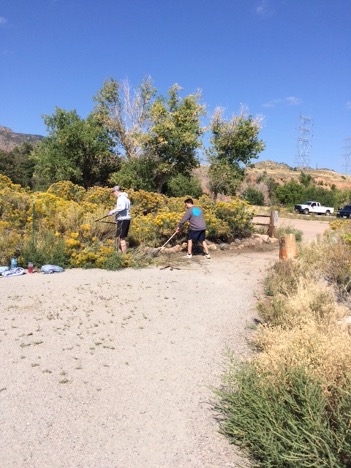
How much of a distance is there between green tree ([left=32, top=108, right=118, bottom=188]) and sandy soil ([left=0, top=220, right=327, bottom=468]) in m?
18.9

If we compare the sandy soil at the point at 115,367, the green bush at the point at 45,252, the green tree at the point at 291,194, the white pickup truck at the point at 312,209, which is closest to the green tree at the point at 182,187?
the green bush at the point at 45,252

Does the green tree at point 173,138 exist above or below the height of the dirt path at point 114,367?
above

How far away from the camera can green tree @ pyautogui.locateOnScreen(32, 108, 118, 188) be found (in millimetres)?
25203

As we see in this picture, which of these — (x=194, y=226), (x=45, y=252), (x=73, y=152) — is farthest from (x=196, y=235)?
(x=73, y=152)

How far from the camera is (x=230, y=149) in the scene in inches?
1149

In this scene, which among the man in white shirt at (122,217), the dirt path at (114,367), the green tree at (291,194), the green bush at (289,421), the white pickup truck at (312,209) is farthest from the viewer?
the green tree at (291,194)

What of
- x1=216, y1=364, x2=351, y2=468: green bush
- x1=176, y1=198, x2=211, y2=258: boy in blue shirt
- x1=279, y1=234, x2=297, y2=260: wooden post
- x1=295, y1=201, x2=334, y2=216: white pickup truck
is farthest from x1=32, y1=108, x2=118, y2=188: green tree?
x1=295, y1=201, x2=334, y2=216: white pickup truck

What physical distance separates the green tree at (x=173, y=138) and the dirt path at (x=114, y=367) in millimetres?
20259

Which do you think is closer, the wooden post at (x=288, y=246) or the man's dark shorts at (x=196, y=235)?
the wooden post at (x=288, y=246)

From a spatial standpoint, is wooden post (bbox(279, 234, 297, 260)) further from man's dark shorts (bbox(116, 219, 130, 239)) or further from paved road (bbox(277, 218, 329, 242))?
paved road (bbox(277, 218, 329, 242))

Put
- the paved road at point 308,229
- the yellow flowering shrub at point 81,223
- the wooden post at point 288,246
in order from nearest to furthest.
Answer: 1. the yellow flowering shrub at point 81,223
2. the wooden post at point 288,246
3. the paved road at point 308,229

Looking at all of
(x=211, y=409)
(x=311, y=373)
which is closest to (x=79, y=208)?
(x=211, y=409)

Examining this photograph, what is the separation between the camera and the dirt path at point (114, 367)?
9.57 feet

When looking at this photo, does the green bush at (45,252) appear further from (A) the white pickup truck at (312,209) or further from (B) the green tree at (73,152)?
(A) the white pickup truck at (312,209)
